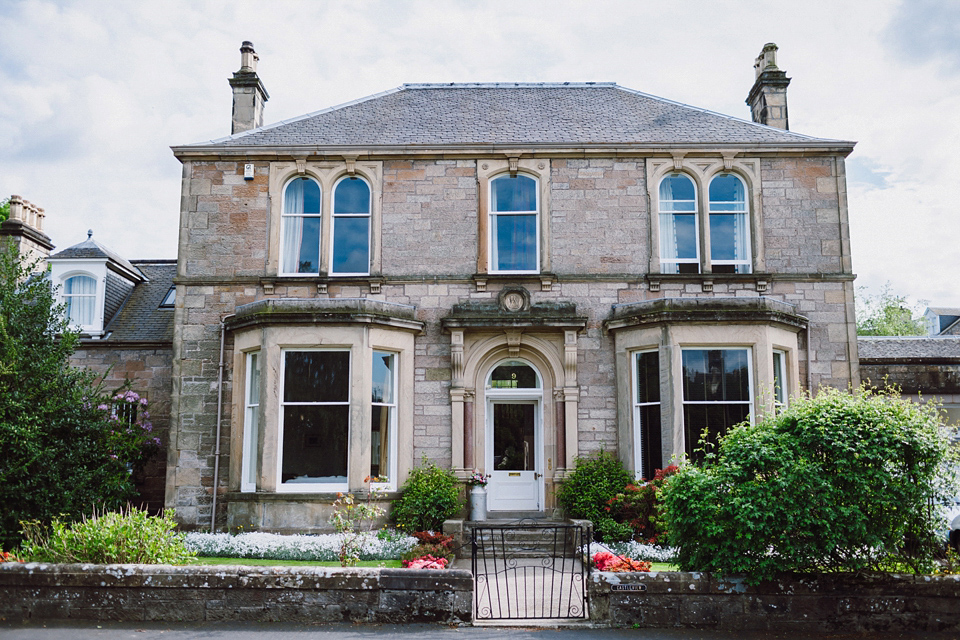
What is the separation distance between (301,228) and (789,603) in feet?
36.4

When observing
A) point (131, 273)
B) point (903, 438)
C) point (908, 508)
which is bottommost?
point (908, 508)

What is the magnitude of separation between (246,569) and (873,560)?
6490mm

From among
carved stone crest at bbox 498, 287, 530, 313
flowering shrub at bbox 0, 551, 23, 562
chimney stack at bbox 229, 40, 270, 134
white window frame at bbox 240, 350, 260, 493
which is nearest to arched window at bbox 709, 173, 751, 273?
carved stone crest at bbox 498, 287, 530, 313

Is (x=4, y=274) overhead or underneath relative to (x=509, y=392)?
overhead

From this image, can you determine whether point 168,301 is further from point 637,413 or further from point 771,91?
point 771,91

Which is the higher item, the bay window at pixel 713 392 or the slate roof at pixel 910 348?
the slate roof at pixel 910 348

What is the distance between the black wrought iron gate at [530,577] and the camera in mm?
8062

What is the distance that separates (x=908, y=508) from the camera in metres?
7.44

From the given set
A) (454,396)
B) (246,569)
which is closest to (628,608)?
(246,569)

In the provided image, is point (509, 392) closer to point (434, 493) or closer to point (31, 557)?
point (434, 493)

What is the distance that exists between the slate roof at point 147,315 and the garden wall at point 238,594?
382 inches

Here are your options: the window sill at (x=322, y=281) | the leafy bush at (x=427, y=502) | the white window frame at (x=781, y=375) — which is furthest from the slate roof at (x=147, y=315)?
the white window frame at (x=781, y=375)

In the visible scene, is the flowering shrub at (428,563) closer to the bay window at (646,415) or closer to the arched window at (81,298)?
the bay window at (646,415)

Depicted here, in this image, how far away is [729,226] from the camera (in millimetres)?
14875
